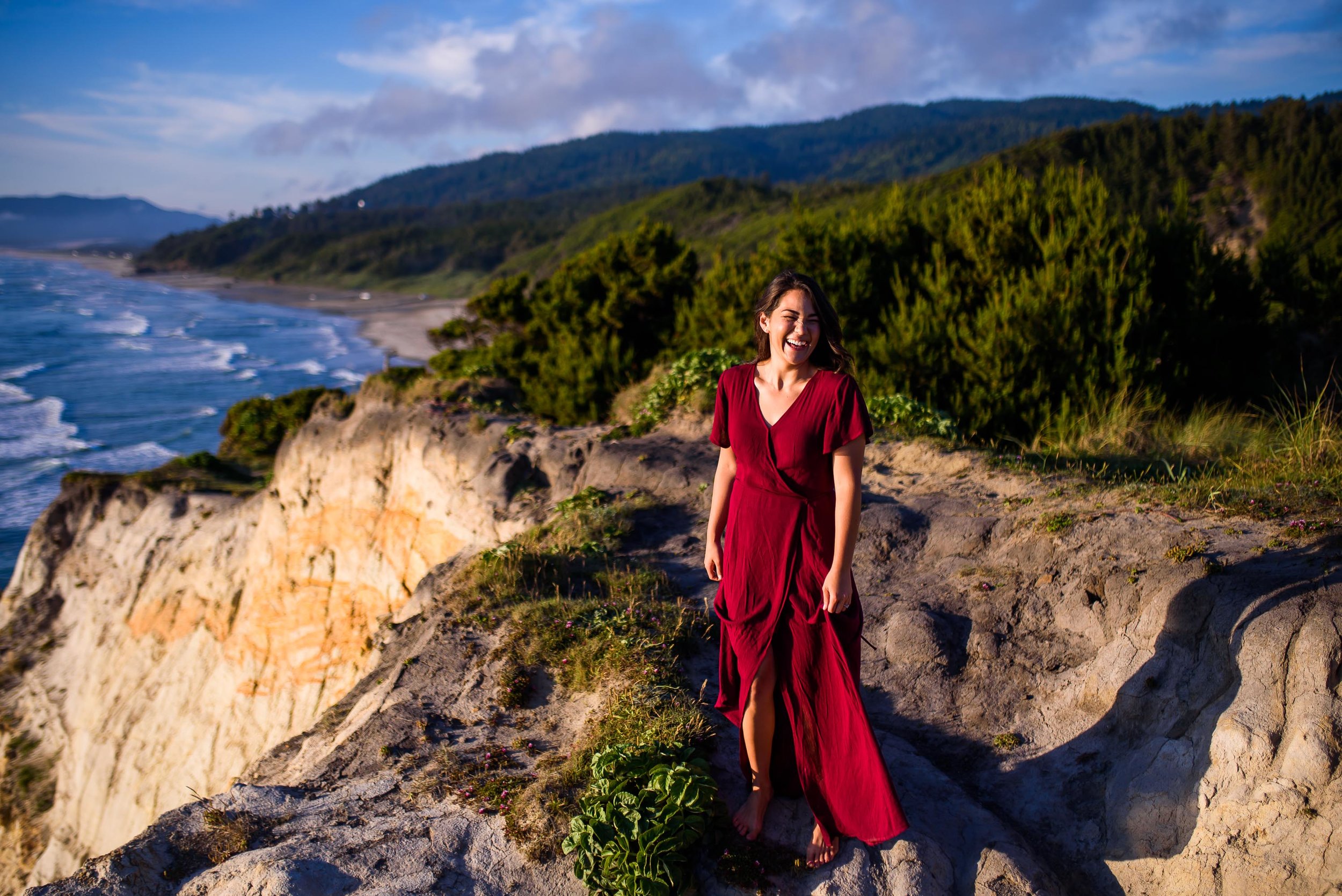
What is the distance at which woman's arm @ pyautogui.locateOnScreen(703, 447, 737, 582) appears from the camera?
3645 mm

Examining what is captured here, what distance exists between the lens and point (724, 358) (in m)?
10.1

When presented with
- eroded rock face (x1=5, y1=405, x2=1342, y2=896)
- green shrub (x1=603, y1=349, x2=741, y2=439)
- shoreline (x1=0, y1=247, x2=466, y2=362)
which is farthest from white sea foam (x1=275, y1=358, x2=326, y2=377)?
eroded rock face (x1=5, y1=405, x2=1342, y2=896)

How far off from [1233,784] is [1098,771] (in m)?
0.60

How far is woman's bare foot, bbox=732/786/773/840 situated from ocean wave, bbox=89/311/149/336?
81.4 m

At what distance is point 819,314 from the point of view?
3.38m

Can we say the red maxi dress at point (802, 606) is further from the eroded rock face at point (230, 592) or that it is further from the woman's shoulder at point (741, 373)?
the eroded rock face at point (230, 592)

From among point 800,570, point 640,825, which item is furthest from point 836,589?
point 640,825

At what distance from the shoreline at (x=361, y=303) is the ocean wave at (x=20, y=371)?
22.8 m

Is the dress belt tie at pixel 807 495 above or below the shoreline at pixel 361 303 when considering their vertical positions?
below

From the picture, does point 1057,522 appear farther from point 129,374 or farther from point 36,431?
point 129,374

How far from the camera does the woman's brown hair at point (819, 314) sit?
3.38 meters

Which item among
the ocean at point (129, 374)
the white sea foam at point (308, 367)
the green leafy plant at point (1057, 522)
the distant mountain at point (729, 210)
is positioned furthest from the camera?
the white sea foam at point (308, 367)

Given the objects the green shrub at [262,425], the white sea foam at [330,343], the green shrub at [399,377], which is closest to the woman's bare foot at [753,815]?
the green shrub at [399,377]

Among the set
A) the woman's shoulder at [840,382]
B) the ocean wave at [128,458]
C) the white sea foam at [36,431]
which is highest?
the woman's shoulder at [840,382]
